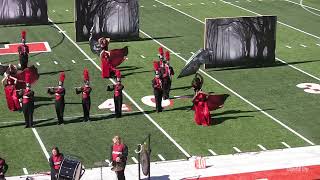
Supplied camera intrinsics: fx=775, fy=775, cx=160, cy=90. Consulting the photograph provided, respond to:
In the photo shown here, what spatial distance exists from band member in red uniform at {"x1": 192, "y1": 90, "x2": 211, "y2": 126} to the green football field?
27cm

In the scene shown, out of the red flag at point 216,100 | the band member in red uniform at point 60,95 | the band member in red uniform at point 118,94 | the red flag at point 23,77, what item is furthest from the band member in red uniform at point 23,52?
the red flag at point 216,100

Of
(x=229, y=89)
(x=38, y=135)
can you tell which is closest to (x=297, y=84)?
(x=229, y=89)

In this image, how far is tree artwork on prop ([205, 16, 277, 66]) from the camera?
2792 centimetres

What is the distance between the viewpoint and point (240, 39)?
93.4ft

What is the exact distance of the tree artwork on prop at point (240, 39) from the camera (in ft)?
91.6

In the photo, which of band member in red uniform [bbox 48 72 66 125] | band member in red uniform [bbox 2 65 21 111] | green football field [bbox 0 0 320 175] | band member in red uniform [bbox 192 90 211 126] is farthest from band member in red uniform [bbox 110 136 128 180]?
band member in red uniform [bbox 2 65 21 111]

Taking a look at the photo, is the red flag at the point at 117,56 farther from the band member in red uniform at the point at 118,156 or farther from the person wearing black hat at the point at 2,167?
the person wearing black hat at the point at 2,167

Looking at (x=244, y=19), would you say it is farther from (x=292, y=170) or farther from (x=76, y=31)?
(x=292, y=170)

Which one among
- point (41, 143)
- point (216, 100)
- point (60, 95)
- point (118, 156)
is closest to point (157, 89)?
point (216, 100)

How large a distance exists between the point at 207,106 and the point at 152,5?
1788 cm

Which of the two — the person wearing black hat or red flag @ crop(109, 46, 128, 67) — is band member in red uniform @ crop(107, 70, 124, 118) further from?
the person wearing black hat

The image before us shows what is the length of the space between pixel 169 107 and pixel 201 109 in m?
2.07

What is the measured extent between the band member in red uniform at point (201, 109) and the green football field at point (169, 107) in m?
0.27

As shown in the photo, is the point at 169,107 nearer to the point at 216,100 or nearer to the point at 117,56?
the point at 216,100
